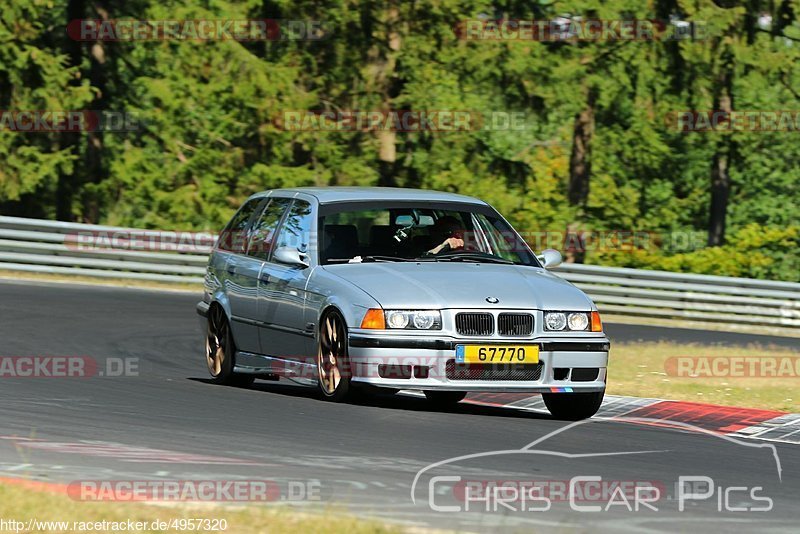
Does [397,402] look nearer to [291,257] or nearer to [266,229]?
[291,257]

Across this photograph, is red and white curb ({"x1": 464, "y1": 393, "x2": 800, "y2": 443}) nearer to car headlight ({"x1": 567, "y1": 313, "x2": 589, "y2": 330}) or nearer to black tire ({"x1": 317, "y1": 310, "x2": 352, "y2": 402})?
car headlight ({"x1": 567, "y1": 313, "x2": 589, "y2": 330})

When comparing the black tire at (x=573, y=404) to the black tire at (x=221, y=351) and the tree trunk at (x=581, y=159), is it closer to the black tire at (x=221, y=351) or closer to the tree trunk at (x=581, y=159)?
the black tire at (x=221, y=351)

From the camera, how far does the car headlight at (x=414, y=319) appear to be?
1021 centimetres

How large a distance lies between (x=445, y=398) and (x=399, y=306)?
224cm

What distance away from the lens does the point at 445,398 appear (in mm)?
12266

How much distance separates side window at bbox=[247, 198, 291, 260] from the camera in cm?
1228

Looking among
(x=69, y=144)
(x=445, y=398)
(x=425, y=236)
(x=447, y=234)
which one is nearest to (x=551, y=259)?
(x=447, y=234)

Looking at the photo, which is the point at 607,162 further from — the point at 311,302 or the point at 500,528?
the point at 500,528

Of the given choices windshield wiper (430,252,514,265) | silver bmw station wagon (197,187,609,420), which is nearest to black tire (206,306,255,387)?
silver bmw station wagon (197,187,609,420)

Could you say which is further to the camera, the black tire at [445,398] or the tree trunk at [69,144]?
the tree trunk at [69,144]

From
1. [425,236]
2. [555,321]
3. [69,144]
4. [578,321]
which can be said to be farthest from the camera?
[69,144]

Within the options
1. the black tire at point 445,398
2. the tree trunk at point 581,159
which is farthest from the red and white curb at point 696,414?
the tree trunk at point 581,159

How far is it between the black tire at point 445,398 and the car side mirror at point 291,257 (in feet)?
5.33

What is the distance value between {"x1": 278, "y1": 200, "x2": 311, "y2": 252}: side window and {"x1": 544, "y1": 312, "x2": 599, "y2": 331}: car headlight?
213cm
